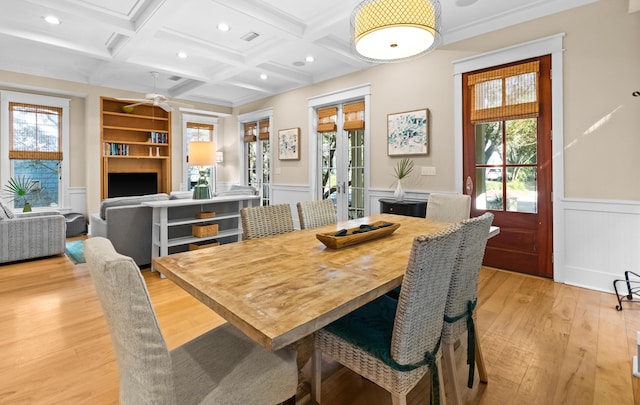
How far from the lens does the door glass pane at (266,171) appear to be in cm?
675

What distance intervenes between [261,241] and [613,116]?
332cm

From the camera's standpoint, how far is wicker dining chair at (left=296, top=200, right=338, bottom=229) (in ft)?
8.25

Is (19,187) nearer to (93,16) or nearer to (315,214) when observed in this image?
(93,16)

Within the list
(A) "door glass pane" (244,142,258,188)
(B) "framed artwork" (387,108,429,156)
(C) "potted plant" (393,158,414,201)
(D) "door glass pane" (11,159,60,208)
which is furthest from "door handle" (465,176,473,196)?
(D) "door glass pane" (11,159,60,208)

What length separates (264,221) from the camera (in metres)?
2.22

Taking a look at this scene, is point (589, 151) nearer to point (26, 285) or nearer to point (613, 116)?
point (613, 116)

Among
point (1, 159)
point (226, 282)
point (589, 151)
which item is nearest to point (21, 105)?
point (1, 159)

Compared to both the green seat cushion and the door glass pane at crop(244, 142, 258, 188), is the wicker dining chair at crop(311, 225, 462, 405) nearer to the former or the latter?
the green seat cushion

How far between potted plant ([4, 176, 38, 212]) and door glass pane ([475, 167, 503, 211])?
6.78 meters

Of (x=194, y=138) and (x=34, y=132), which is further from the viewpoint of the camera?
(x=194, y=138)

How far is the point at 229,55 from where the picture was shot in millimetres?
4691

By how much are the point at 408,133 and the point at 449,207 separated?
1.69 m

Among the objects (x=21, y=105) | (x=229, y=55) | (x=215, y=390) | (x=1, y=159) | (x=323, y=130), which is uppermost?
(x=229, y=55)

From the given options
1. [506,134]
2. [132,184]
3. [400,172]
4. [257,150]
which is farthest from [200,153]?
[506,134]
